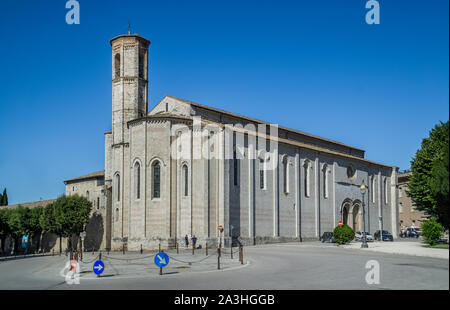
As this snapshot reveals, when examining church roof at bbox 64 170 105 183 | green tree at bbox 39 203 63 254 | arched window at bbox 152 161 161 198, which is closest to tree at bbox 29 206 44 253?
green tree at bbox 39 203 63 254

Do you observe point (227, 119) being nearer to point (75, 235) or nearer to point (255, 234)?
point (255, 234)

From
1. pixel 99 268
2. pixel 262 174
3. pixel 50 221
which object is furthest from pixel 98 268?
pixel 50 221

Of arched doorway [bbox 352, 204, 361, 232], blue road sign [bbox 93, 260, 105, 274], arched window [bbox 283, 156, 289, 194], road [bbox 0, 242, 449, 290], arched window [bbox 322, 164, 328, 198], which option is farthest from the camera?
arched doorway [bbox 352, 204, 361, 232]

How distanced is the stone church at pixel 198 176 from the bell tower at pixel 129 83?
0.10 metres

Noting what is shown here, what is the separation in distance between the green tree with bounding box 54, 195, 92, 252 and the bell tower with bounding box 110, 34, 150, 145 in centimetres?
1042

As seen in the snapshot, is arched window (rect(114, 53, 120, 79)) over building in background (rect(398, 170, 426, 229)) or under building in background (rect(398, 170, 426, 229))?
over

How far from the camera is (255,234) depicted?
142 feet

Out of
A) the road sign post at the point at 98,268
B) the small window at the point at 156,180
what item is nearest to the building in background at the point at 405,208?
the small window at the point at 156,180

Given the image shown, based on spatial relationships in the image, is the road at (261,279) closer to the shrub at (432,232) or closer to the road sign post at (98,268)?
the road sign post at (98,268)

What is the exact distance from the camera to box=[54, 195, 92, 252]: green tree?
2032 inches

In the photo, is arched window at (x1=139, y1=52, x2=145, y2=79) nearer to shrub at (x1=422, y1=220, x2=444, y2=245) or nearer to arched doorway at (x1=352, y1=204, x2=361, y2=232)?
shrub at (x1=422, y1=220, x2=444, y2=245)

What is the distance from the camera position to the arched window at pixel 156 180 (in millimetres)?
41094
